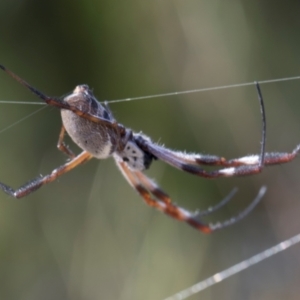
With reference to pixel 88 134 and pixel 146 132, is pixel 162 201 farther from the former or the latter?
pixel 146 132

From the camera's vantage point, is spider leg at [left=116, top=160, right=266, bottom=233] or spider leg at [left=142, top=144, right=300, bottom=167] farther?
spider leg at [left=116, top=160, right=266, bottom=233]

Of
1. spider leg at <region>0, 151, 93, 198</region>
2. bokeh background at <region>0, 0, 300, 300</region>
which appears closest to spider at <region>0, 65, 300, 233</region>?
spider leg at <region>0, 151, 93, 198</region>

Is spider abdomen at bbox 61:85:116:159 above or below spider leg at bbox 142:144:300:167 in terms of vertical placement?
above

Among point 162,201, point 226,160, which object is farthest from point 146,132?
point 226,160

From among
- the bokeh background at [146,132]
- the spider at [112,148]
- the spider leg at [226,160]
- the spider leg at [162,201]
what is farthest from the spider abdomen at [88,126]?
the bokeh background at [146,132]

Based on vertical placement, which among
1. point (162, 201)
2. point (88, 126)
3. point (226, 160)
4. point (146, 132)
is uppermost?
point (88, 126)

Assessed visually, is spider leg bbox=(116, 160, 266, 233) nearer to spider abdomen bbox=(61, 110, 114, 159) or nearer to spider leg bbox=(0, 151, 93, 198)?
spider leg bbox=(0, 151, 93, 198)
